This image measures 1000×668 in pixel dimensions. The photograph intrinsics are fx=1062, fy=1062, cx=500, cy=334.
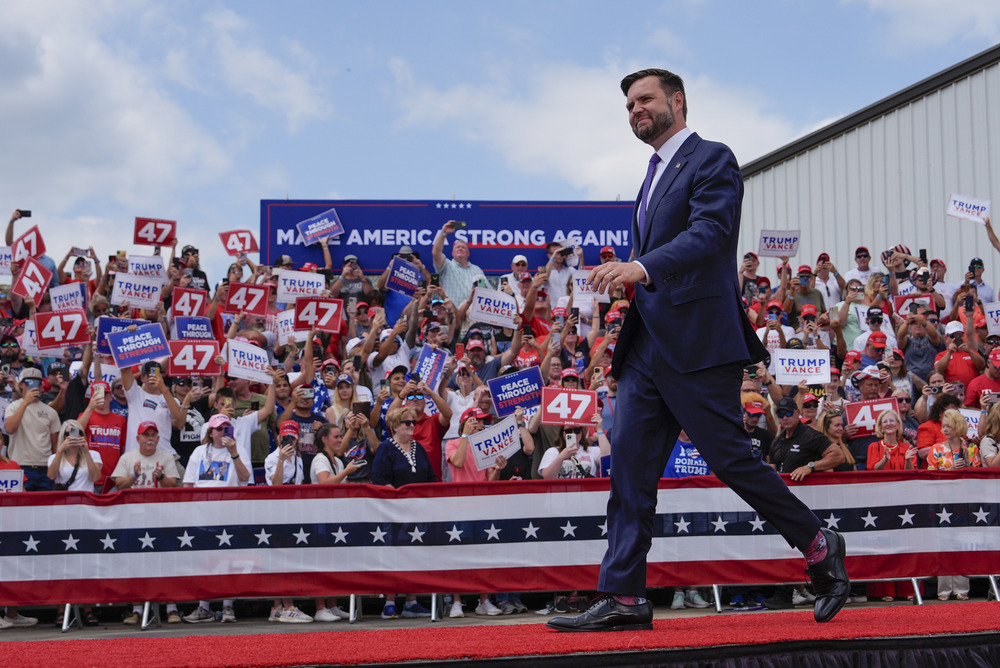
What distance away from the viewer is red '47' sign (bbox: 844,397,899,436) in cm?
988

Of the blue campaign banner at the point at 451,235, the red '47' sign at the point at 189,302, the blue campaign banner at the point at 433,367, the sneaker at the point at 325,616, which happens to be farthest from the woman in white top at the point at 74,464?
the blue campaign banner at the point at 451,235

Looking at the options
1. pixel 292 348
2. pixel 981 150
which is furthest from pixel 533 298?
pixel 981 150

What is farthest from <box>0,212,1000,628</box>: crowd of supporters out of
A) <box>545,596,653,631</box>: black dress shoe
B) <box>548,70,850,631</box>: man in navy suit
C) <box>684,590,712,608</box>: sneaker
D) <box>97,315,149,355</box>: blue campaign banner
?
<box>545,596,653,631</box>: black dress shoe

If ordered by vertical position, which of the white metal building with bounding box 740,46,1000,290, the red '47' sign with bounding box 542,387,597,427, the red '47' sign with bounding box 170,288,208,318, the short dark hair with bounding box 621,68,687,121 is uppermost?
the white metal building with bounding box 740,46,1000,290

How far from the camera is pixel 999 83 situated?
19406 millimetres

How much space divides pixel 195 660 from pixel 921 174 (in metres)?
21.0

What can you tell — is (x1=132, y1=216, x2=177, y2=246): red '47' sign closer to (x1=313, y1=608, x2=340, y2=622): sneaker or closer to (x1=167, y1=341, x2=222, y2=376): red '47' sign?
(x1=167, y1=341, x2=222, y2=376): red '47' sign

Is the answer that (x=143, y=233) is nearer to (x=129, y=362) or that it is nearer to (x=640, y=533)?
(x=129, y=362)

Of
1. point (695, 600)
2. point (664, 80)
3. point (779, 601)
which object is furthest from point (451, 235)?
point (664, 80)

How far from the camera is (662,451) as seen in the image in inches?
155

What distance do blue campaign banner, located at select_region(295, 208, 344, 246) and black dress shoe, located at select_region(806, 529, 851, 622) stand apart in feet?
42.2

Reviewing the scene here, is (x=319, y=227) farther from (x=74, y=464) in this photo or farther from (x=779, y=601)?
(x=779, y=601)

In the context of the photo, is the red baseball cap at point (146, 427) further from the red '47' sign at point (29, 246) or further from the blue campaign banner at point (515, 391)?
the red '47' sign at point (29, 246)

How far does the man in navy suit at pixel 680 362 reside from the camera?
3777mm
